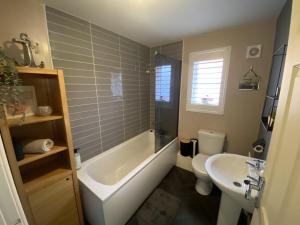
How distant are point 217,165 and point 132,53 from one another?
2.11 metres

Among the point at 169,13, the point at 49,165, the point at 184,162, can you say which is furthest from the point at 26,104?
the point at 184,162

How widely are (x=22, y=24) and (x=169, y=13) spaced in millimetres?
1419

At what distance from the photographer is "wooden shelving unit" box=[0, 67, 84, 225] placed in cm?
107

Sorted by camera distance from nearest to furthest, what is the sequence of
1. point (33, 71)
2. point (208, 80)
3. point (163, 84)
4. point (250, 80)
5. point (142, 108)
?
point (33, 71) → point (250, 80) → point (208, 80) → point (163, 84) → point (142, 108)

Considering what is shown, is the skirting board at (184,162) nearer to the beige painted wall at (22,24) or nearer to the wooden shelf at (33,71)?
the wooden shelf at (33,71)

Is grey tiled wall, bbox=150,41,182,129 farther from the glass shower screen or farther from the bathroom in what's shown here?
the glass shower screen

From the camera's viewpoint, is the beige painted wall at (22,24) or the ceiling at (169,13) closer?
the beige painted wall at (22,24)

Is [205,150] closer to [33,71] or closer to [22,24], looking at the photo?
[33,71]

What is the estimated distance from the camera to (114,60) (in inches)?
79.7

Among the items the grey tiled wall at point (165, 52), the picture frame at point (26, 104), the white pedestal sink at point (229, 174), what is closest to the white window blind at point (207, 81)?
the grey tiled wall at point (165, 52)

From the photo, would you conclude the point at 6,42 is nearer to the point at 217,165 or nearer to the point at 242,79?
the point at 217,165

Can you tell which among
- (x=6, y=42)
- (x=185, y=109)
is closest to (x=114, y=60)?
(x=6, y=42)

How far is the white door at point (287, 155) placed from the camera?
0.42 meters

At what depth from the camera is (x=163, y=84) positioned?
224 centimetres
